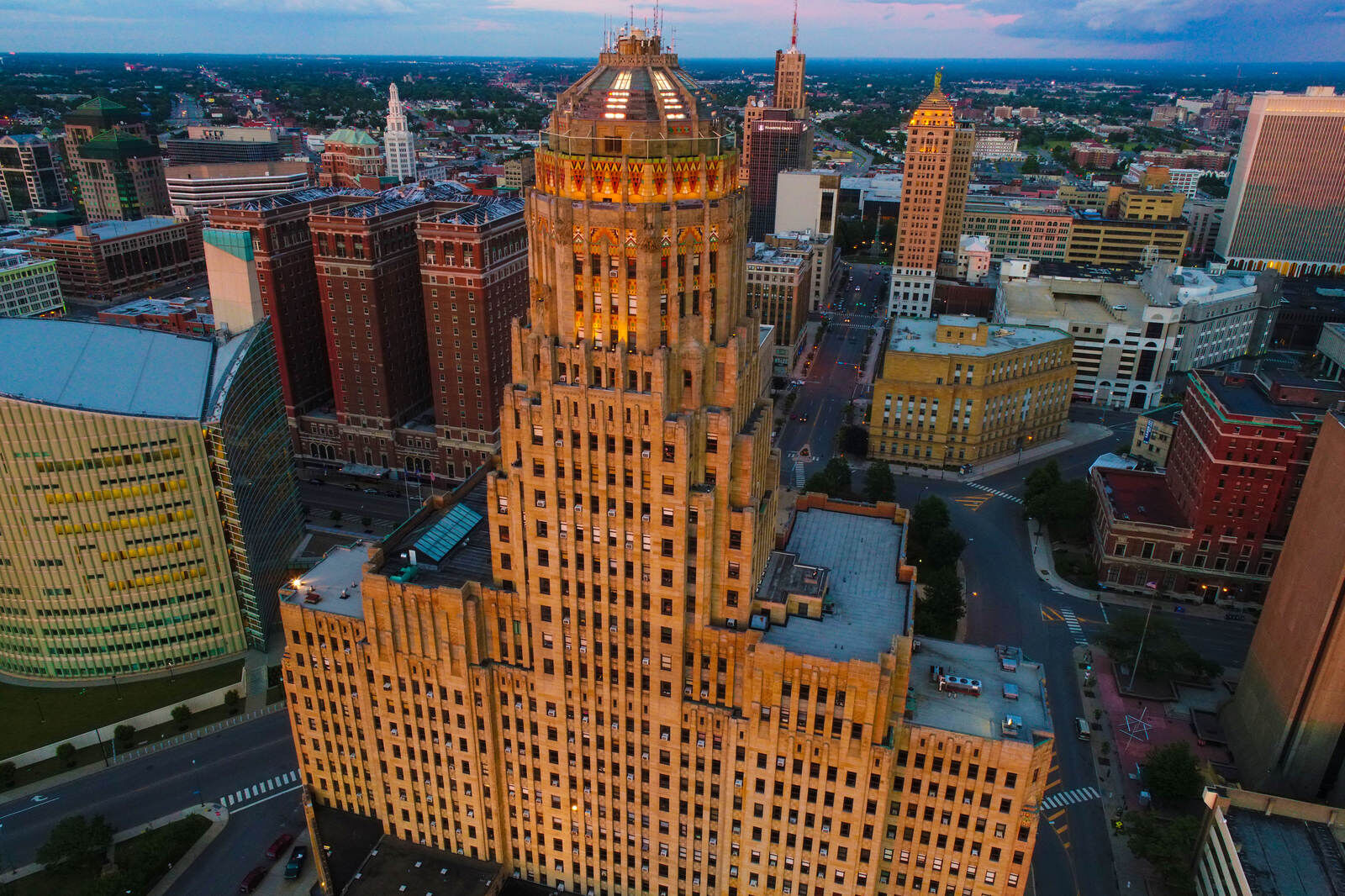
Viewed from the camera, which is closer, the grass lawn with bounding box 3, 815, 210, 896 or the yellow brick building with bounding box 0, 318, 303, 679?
the grass lawn with bounding box 3, 815, 210, 896

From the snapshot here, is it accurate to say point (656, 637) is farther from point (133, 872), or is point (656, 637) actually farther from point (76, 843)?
point (76, 843)

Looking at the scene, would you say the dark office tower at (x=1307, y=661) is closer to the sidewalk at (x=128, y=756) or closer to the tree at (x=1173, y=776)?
the tree at (x=1173, y=776)

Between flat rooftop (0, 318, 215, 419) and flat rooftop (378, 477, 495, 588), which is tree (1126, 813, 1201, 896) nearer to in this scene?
flat rooftop (378, 477, 495, 588)

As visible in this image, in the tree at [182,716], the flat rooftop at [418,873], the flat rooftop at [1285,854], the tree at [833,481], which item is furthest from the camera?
the tree at [833,481]

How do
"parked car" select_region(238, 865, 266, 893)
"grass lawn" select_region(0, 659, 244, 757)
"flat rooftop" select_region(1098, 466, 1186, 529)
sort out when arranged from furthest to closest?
"flat rooftop" select_region(1098, 466, 1186, 529)
"grass lawn" select_region(0, 659, 244, 757)
"parked car" select_region(238, 865, 266, 893)

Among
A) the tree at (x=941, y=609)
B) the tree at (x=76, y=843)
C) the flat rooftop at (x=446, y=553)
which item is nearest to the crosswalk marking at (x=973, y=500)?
the tree at (x=941, y=609)

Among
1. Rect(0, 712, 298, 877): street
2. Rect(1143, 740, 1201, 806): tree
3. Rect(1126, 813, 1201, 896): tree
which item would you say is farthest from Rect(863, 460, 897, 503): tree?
Rect(0, 712, 298, 877): street

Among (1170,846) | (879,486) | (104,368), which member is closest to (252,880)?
(104,368)

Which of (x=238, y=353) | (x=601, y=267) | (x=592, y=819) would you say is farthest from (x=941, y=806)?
(x=238, y=353)
